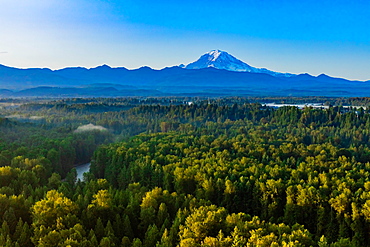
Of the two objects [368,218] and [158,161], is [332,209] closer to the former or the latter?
[368,218]

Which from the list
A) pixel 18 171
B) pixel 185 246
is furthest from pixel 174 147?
pixel 185 246

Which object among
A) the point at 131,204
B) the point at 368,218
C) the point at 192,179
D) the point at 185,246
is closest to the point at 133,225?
the point at 131,204

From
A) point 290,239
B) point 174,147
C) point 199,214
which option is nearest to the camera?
point 290,239

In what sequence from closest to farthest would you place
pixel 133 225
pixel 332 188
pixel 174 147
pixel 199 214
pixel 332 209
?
pixel 199 214, pixel 133 225, pixel 332 209, pixel 332 188, pixel 174 147

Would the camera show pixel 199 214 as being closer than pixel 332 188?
Yes

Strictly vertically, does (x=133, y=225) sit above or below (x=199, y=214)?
below

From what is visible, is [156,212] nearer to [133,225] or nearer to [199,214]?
[133,225]

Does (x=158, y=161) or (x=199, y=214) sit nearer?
(x=199, y=214)

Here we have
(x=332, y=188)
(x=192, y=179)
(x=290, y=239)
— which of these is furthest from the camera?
(x=192, y=179)

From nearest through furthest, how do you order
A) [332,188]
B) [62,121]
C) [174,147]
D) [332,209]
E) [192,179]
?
[332,209] < [332,188] < [192,179] < [174,147] < [62,121]
